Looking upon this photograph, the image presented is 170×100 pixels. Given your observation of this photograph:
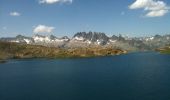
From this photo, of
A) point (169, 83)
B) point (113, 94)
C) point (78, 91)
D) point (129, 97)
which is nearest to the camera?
point (129, 97)

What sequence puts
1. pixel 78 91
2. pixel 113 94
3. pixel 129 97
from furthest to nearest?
pixel 78 91 < pixel 113 94 < pixel 129 97

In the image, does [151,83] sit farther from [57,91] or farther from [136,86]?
[57,91]

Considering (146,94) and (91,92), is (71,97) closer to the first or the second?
(91,92)

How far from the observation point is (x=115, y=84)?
132500 millimetres

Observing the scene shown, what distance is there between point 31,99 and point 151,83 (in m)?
58.6

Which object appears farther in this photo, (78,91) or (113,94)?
(78,91)

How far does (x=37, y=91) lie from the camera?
121 meters

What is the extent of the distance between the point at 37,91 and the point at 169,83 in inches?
2439

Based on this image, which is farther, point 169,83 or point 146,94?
point 169,83

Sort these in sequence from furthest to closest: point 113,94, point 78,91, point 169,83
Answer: point 169,83, point 78,91, point 113,94

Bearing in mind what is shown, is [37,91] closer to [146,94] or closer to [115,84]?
[115,84]

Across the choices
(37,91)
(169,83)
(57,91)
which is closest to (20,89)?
(37,91)

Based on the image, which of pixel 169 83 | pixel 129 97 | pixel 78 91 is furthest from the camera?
pixel 169 83

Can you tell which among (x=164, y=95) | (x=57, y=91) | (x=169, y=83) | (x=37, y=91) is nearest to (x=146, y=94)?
(x=164, y=95)
